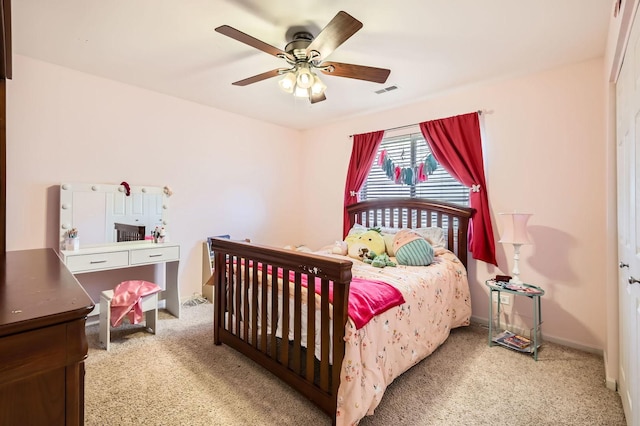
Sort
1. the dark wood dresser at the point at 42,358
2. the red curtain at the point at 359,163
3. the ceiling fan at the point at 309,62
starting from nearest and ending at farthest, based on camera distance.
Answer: the dark wood dresser at the point at 42,358, the ceiling fan at the point at 309,62, the red curtain at the point at 359,163

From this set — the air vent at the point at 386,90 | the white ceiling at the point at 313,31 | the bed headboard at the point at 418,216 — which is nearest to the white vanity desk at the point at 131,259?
the white ceiling at the point at 313,31

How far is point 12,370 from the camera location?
630 millimetres

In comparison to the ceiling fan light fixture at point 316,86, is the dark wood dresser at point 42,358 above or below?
below

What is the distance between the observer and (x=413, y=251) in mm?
2832

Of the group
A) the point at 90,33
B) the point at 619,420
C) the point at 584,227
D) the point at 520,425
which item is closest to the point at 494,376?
the point at 520,425

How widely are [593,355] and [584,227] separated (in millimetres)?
1042

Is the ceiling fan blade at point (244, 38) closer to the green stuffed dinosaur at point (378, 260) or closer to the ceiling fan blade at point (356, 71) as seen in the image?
the ceiling fan blade at point (356, 71)

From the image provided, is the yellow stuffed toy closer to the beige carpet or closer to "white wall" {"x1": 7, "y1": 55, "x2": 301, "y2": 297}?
the beige carpet

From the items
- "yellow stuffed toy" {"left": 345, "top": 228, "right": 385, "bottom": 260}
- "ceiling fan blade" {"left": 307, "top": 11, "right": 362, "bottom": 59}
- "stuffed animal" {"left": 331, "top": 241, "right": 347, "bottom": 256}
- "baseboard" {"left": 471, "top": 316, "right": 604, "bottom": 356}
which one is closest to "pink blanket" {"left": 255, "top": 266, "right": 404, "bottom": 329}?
"yellow stuffed toy" {"left": 345, "top": 228, "right": 385, "bottom": 260}

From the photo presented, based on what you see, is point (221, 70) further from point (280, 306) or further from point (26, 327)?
point (26, 327)

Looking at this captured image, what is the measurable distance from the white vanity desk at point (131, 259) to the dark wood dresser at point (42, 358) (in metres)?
2.23

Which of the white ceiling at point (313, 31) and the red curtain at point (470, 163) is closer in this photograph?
the white ceiling at point (313, 31)

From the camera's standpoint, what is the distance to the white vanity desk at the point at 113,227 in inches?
109

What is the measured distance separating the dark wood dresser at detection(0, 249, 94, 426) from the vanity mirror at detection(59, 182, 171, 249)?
2534mm
